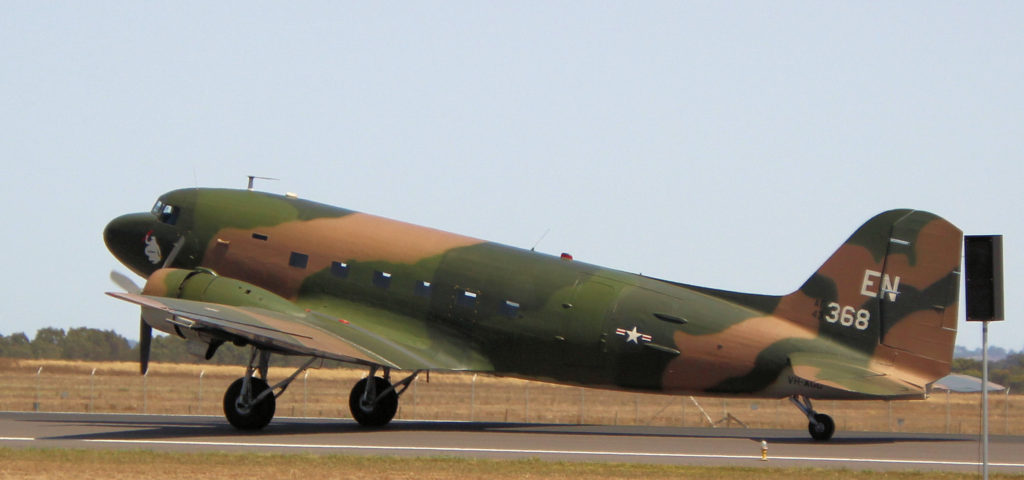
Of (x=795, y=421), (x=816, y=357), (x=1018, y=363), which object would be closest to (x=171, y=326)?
(x=816, y=357)

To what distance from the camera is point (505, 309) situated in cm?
2717

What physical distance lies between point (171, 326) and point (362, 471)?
769 cm

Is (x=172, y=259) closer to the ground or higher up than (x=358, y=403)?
higher up

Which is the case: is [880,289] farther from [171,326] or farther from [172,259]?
[172,259]

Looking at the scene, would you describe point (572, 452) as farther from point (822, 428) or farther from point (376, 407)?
point (376, 407)

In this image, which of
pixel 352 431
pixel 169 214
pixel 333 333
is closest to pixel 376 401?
pixel 352 431

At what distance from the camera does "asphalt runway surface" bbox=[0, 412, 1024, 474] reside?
72.1 ft

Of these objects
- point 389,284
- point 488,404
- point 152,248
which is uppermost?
point 152,248

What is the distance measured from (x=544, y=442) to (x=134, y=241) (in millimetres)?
12308

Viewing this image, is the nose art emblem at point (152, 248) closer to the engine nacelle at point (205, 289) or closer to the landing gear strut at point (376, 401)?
the engine nacelle at point (205, 289)

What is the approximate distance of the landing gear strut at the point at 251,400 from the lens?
26250 millimetres

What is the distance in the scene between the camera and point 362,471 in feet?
63.1

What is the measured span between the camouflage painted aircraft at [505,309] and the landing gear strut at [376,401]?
5 centimetres

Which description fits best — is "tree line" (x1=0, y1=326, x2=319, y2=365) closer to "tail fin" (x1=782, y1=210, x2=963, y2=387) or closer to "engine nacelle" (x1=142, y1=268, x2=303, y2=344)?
"engine nacelle" (x1=142, y1=268, x2=303, y2=344)
